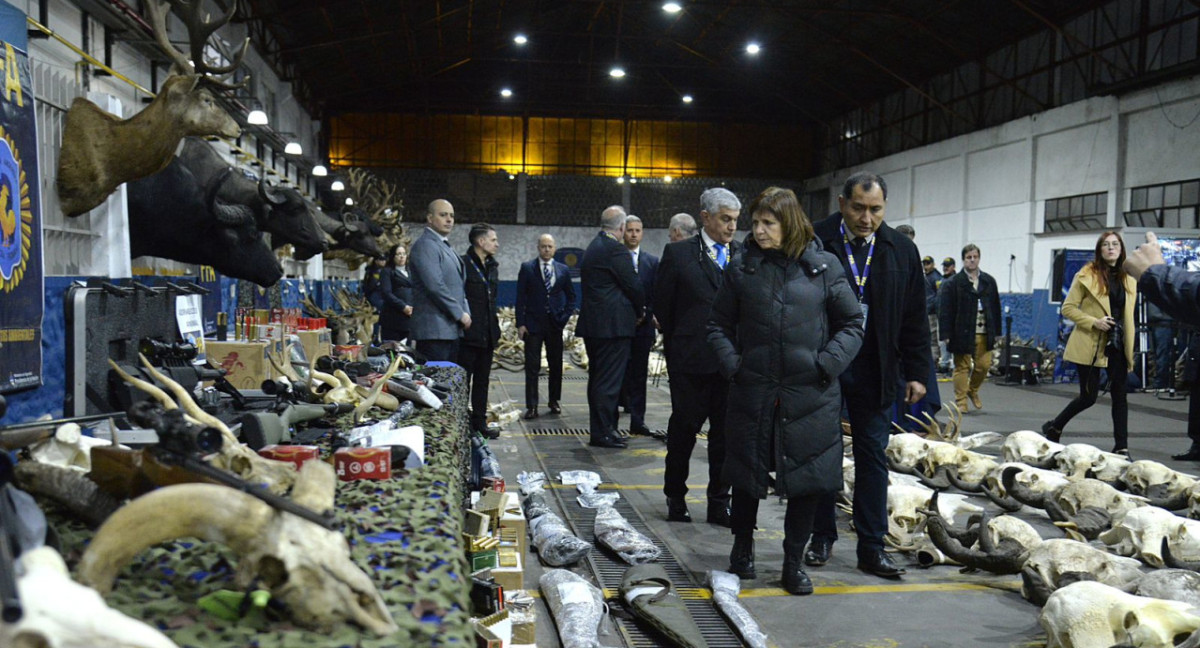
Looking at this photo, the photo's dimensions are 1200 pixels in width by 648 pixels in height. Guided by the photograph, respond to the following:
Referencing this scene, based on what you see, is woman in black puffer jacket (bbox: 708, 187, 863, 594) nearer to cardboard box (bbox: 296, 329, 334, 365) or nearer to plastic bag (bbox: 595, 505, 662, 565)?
plastic bag (bbox: 595, 505, 662, 565)

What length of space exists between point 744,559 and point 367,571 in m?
2.71

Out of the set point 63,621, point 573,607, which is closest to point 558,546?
point 573,607

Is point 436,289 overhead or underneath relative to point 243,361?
overhead

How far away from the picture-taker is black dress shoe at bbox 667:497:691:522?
4828mm

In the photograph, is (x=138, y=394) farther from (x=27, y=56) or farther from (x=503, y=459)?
(x=503, y=459)

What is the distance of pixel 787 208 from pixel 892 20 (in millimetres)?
16969

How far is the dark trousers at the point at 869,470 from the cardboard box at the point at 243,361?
2518mm

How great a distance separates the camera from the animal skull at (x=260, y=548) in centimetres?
120

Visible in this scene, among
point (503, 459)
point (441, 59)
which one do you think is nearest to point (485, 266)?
point (503, 459)

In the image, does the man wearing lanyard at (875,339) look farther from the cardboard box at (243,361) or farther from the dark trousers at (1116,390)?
the dark trousers at (1116,390)

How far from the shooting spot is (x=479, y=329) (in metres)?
6.96

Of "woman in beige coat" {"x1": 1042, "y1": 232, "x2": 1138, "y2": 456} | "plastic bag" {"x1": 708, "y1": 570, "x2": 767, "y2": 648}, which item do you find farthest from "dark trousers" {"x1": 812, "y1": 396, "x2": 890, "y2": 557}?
"woman in beige coat" {"x1": 1042, "y1": 232, "x2": 1138, "y2": 456}

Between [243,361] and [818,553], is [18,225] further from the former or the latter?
[818,553]

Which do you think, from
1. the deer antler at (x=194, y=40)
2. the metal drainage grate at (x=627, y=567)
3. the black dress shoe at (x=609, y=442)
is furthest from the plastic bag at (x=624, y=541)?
the deer antler at (x=194, y=40)
